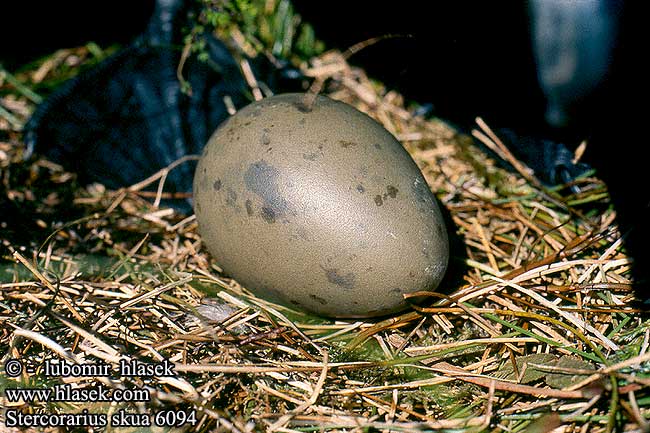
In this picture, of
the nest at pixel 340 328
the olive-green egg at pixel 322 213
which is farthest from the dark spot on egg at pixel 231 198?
the nest at pixel 340 328

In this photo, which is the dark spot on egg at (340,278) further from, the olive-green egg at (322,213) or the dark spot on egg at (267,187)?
the dark spot on egg at (267,187)

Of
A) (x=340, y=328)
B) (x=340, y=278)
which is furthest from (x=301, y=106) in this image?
(x=340, y=328)

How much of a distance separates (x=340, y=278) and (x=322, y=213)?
17 cm

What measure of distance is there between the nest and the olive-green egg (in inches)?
5.1

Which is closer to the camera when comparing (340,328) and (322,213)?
(322,213)

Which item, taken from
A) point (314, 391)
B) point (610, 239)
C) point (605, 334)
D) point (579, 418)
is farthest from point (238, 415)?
point (610, 239)

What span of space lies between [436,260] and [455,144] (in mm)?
959

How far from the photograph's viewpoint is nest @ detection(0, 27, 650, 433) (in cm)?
143

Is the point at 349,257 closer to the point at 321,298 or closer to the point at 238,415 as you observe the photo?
the point at 321,298

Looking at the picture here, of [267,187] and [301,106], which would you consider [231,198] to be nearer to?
[267,187]

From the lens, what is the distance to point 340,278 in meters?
1.53

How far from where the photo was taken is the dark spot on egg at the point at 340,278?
1.53 meters

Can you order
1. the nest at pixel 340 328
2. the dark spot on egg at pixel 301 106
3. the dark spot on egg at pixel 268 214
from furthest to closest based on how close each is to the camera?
1. the dark spot on egg at pixel 301 106
2. the dark spot on egg at pixel 268 214
3. the nest at pixel 340 328

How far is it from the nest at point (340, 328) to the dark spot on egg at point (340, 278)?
0.20 metres
